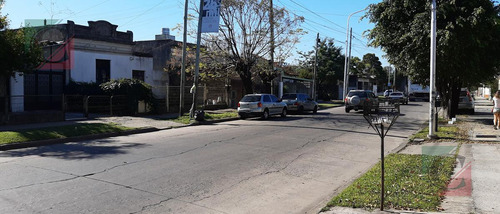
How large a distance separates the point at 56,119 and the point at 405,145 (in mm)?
13920

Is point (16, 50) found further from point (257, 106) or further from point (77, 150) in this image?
point (257, 106)

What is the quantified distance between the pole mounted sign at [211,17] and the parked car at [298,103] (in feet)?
26.8

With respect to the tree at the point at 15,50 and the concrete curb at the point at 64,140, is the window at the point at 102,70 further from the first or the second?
the concrete curb at the point at 64,140

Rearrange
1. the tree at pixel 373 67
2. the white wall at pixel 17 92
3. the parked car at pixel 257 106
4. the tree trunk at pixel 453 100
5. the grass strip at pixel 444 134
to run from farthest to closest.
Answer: the tree at pixel 373 67, the parked car at pixel 257 106, the tree trunk at pixel 453 100, the white wall at pixel 17 92, the grass strip at pixel 444 134

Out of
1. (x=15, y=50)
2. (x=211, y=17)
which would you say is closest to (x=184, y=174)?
(x=15, y=50)

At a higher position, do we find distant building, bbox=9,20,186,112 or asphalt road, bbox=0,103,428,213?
distant building, bbox=9,20,186,112

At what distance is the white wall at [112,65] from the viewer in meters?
21.6

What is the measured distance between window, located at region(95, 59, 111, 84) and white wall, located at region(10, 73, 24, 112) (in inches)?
194

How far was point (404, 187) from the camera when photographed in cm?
635

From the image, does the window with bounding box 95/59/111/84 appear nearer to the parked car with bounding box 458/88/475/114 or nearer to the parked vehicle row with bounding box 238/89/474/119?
the parked vehicle row with bounding box 238/89/474/119

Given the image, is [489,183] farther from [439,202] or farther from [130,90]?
[130,90]

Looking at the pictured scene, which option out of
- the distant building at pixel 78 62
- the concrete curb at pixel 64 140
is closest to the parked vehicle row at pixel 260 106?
the distant building at pixel 78 62

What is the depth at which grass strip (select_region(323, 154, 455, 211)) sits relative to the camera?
551 centimetres

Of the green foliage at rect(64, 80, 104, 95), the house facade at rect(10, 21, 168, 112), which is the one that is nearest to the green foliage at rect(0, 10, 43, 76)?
the house facade at rect(10, 21, 168, 112)
